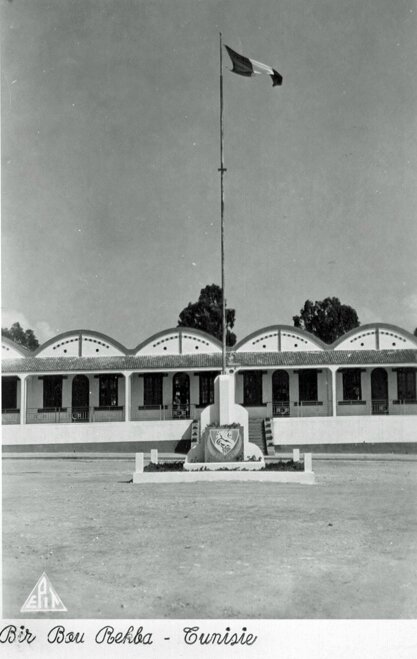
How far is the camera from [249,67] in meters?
17.2

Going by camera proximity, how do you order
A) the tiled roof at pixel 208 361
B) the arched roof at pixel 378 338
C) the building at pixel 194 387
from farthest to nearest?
the arched roof at pixel 378 338, the tiled roof at pixel 208 361, the building at pixel 194 387

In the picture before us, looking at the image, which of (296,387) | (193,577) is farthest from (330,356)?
(193,577)

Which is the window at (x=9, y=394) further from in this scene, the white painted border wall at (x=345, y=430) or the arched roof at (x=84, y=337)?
the white painted border wall at (x=345, y=430)

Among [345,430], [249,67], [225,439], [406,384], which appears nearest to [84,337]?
[345,430]

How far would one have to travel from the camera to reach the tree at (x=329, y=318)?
58.0 m

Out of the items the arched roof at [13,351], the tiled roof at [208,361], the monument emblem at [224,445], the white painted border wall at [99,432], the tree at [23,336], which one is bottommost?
the white painted border wall at [99,432]

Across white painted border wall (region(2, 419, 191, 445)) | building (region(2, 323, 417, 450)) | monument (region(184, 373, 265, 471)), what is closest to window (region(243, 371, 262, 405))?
building (region(2, 323, 417, 450))

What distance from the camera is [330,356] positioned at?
31.2m

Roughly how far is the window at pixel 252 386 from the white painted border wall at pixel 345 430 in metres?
2.73

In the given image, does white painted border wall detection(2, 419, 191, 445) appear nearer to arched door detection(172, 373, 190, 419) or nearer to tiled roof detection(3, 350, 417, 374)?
arched door detection(172, 373, 190, 419)

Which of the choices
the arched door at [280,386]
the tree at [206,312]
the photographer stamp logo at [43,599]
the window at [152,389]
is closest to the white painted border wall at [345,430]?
the arched door at [280,386]

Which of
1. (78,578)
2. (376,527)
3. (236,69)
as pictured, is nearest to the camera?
(78,578)
